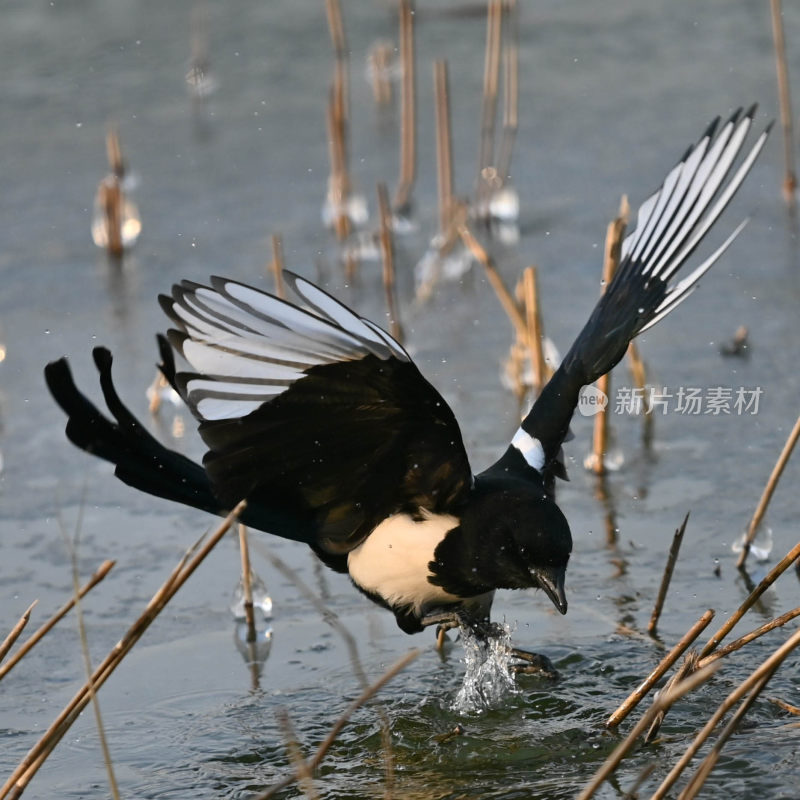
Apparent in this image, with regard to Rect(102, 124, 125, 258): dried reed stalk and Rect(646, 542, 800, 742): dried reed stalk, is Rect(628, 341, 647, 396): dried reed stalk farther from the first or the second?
Rect(102, 124, 125, 258): dried reed stalk

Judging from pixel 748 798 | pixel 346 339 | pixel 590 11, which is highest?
pixel 590 11

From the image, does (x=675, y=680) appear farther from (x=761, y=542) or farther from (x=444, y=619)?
(x=761, y=542)

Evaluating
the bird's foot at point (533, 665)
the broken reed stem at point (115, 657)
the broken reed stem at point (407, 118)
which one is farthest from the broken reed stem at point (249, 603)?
the broken reed stem at point (407, 118)

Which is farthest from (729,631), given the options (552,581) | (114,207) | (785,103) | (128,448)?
(114,207)

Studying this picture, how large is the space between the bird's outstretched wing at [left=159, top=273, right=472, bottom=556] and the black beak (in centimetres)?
22

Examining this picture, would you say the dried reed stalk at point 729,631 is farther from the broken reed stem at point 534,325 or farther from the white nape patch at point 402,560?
the broken reed stem at point 534,325

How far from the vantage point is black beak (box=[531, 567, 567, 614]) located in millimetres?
2918

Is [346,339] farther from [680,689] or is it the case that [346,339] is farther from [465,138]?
[465,138]

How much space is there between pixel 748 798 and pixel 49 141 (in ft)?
19.2

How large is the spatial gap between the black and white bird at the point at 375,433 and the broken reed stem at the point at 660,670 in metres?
0.23

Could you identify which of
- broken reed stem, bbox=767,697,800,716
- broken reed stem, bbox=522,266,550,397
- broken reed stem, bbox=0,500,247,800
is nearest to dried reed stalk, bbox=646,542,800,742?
broken reed stem, bbox=767,697,800,716

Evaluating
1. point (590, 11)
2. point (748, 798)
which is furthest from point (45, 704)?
point (590, 11)

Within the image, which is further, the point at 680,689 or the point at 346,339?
the point at 346,339

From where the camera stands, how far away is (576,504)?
4.11m
